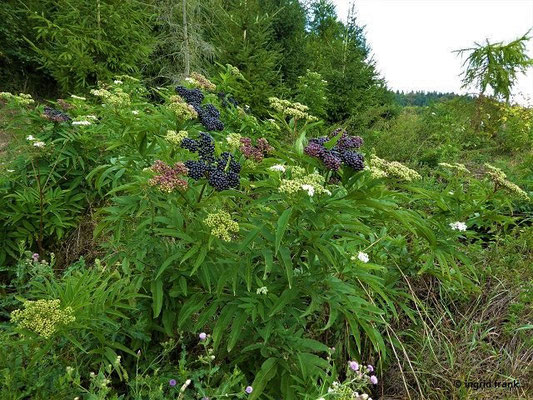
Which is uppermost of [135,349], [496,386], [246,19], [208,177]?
[246,19]

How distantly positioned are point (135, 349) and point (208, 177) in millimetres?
1042

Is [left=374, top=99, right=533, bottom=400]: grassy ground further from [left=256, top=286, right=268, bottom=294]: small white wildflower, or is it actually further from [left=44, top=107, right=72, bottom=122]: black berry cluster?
[left=44, top=107, right=72, bottom=122]: black berry cluster

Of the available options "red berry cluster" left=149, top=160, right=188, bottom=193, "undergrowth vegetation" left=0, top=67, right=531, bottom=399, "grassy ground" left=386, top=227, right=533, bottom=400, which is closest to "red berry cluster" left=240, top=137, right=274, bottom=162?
"undergrowth vegetation" left=0, top=67, right=531, bottom=399

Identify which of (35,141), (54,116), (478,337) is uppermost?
(54,116)

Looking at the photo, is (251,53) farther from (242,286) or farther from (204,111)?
(242,286)

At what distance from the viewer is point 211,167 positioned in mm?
1935

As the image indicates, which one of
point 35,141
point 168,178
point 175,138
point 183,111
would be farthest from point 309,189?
point 35,141

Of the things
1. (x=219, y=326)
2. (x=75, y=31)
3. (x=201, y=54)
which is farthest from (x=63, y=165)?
(x=201, y=54)

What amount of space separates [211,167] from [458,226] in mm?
1521

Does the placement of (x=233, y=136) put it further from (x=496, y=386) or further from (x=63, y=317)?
(x=496, y=386)

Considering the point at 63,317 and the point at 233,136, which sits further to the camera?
the point at 233,136

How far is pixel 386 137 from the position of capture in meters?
7.27

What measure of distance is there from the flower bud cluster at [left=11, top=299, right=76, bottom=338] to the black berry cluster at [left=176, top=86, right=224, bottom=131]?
1.34 meters

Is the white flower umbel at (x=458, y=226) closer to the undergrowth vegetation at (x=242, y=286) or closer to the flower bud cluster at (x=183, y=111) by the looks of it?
the undergrowth vegetation at (x=242, y=286)
